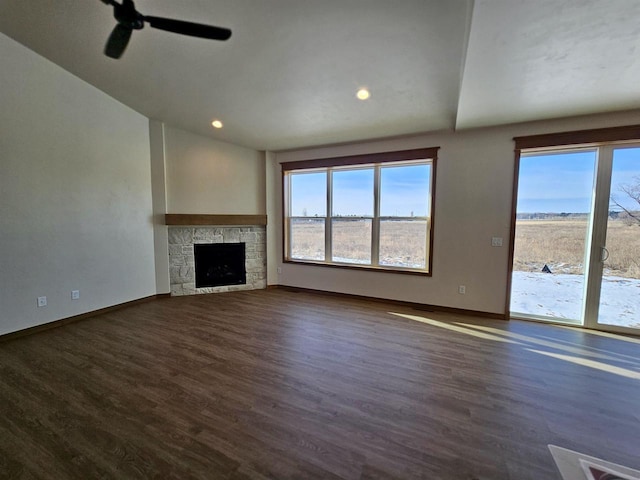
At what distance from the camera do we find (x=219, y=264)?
5254mm

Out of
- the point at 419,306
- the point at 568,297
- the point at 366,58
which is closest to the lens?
the point at 366,58

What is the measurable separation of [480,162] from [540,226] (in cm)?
118

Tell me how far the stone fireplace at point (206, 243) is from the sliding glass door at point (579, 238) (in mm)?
4336

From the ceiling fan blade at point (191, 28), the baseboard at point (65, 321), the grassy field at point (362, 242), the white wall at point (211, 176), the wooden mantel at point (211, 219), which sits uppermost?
the ceiling fan blade at point (191, 28)

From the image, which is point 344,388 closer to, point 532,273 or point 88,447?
point 88,447

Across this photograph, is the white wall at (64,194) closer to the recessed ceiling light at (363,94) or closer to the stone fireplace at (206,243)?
the stone fireplace at (206,243)

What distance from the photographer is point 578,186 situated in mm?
3465

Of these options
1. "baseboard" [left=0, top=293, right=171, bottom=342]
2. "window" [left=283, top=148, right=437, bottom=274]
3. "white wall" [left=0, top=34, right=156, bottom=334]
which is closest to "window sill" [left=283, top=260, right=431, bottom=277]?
"window" [left=283, top=148, right=437, bottom=274]

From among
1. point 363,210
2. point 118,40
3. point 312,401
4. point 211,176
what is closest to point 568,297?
point 363,210

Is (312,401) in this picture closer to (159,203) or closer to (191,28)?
(191,28)

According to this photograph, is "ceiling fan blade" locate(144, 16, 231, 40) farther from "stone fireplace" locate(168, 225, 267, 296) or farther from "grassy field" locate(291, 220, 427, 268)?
"stone fireplace" locate(168, 225, 267, 296)

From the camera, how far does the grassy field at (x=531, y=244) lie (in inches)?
129

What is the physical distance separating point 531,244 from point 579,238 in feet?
1.68

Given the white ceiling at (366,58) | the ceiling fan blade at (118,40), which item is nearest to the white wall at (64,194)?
A: the white ceiling at (366,58)
